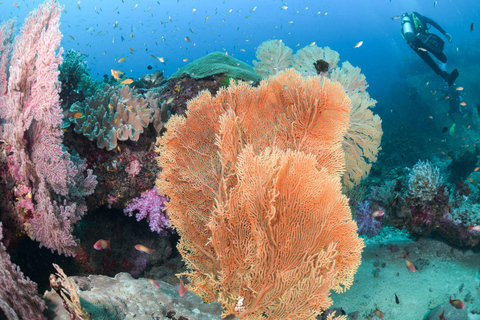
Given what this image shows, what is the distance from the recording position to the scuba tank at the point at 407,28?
14257mm

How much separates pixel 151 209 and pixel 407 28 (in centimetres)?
1763

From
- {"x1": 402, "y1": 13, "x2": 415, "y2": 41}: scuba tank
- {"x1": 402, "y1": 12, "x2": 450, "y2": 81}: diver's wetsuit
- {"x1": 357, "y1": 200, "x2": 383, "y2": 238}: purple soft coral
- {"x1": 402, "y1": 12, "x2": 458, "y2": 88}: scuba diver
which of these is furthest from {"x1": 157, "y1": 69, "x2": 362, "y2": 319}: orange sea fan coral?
{"x1": 402, "y1": 13, "x2": 415, "y2": 41}: scuba tank

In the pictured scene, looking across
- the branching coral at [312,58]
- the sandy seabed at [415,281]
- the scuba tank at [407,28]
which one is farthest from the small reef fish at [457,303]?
the scuba tank at [407,28]

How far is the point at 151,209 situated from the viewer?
15.0 ft

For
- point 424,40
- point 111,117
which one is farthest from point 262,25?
point 111,117

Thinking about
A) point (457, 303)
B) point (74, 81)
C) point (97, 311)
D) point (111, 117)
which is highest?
point (74, 81)

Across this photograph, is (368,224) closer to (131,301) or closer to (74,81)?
(131,301)

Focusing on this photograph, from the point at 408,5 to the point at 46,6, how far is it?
4271 inches

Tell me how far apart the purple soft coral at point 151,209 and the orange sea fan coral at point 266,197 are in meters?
0.84

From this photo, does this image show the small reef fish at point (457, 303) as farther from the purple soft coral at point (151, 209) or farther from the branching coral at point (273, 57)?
the branching coral at point (273, 57)

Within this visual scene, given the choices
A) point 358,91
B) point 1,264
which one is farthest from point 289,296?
point 358,91

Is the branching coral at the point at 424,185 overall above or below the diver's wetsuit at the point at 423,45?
below

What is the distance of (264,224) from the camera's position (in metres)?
2.79

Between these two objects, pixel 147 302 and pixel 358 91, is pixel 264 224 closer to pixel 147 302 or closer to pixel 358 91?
pixel 147 302
